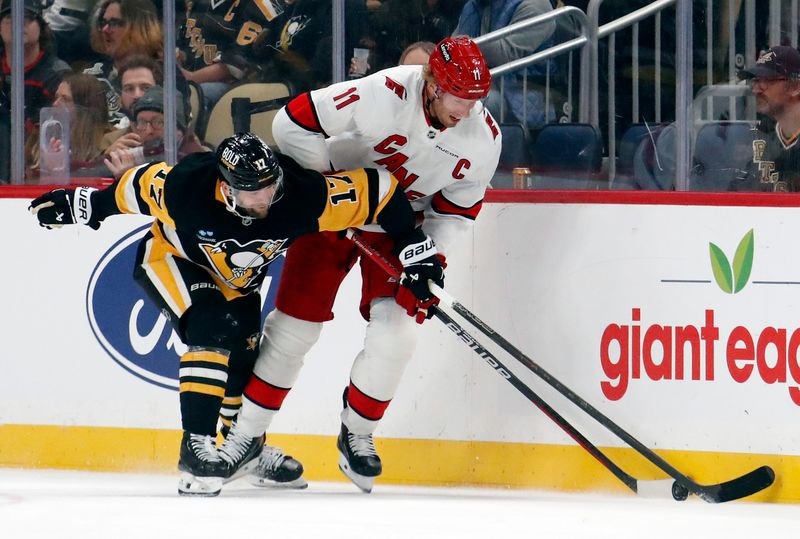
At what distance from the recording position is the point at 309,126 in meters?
3.59

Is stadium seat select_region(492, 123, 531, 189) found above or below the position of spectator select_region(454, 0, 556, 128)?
below

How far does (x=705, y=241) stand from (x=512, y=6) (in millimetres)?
959

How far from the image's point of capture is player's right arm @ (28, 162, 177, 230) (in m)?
3.48

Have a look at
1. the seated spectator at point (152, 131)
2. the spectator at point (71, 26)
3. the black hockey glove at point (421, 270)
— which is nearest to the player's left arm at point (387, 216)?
the black hockey glove at point (421, 270)

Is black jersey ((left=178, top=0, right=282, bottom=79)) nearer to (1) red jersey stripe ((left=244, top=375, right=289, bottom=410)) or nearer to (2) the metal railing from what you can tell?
(2) the metal railing

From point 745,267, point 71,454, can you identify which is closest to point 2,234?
point 71,454

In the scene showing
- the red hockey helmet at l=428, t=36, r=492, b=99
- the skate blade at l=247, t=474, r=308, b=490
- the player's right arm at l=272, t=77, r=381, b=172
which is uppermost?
the red hockey helmet at l=428, t=36, r=492, b=99

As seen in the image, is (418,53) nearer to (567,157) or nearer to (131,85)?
(567,157)

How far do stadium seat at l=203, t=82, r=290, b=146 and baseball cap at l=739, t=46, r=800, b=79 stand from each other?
57.5 inches

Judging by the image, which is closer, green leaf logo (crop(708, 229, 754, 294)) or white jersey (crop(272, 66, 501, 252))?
→ white jersey (crop(272, 66, 501, 252))

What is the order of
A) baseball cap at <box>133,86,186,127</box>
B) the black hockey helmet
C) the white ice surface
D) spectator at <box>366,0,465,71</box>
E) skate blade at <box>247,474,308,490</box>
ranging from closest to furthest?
the white ice surface → the black hockey helmet → skate blade at <box>247,474,308,490</box> → spectator at <box>366,0,465,71</box> → baseball cap at <box>133,86,186,127</box>

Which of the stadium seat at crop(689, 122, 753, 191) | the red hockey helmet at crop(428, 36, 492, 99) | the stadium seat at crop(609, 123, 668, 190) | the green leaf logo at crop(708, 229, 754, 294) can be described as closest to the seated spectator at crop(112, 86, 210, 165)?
the red hockey helmet at crop(428, 36, 492, 99)

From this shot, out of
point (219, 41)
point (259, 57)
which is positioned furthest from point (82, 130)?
point (259, 57)

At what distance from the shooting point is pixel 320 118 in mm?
3590
